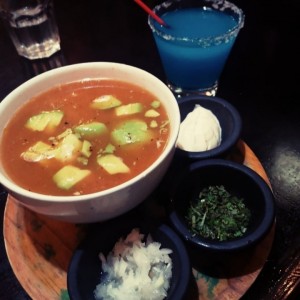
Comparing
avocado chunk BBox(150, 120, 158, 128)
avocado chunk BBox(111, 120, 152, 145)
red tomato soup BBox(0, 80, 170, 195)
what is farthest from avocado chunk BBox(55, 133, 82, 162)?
avocado chunk BBox(150, 120, 158, 128)

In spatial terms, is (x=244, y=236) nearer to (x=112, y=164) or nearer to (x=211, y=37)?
(x=112, y=164)

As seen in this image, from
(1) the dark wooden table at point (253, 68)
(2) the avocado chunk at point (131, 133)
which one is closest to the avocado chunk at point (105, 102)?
(2) the avocado chunk at point (131, 133)

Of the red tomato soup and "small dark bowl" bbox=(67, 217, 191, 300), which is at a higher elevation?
the red tomato soup

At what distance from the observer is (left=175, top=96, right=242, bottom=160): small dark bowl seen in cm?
157

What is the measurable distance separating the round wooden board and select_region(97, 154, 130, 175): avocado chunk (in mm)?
262

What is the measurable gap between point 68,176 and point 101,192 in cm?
17

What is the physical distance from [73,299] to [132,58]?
1.41 m

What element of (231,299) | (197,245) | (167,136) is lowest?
(231,299)

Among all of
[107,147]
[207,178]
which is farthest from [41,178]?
[207,178]

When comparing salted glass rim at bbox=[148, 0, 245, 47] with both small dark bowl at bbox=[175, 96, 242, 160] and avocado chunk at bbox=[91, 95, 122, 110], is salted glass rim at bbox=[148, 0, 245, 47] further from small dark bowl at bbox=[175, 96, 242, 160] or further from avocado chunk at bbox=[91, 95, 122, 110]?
avocado chunk at bbox=[91, 95, 122, 110]

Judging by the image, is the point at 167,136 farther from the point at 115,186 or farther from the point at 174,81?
the point at 174,81

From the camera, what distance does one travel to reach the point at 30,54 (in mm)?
2363

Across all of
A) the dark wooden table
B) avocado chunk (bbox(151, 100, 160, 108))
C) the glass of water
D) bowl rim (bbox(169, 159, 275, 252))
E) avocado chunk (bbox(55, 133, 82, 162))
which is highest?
avocado chunk (bbox(55, 133, 82, 162))

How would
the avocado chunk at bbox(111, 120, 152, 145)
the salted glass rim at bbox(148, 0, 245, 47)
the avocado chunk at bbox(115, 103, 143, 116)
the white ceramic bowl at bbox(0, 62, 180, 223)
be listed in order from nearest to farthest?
1. the white ceramic bowl at bbox(0, 62, 180, 223)
2. the avocado chunk at bbox(111, 120, 152, 145)
3. the avocado chunk at bbox(115, 103, 143, 116)
4. the salted glass rim at bbox(148, 0, 245, 47)
